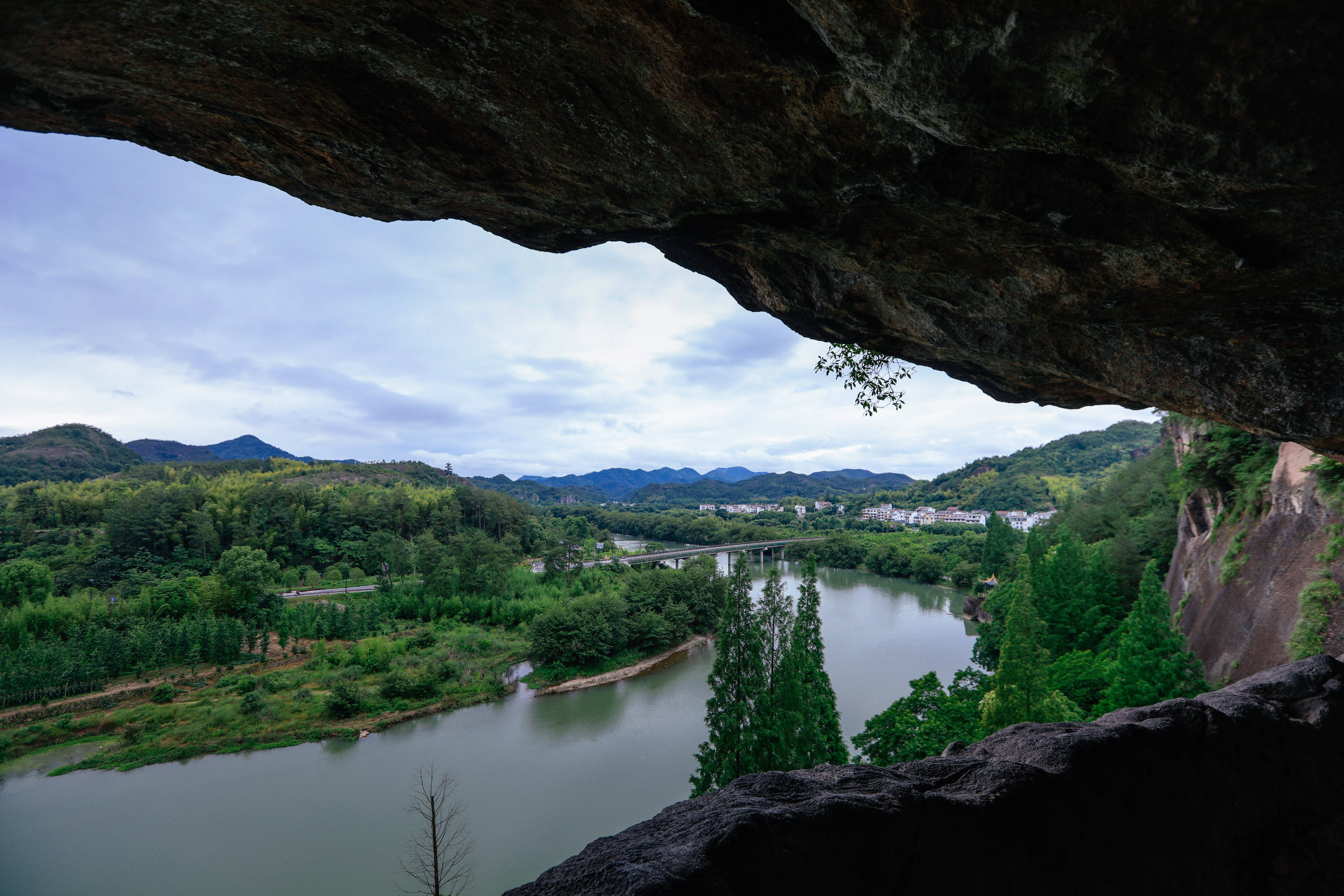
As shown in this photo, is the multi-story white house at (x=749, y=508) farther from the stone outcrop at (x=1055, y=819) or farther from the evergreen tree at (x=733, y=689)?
the stone outcrop at (x=1055, y=819)

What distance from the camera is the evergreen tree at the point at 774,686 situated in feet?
33.2

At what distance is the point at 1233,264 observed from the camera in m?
2.99

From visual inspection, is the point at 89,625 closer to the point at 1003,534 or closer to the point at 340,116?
the point at 340,116

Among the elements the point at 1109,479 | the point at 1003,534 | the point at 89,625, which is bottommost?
the point at 89,625

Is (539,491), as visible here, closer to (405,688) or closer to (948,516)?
(948,516)

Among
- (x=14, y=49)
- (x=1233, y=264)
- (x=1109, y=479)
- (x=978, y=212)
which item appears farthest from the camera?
(x=1109, y=479)

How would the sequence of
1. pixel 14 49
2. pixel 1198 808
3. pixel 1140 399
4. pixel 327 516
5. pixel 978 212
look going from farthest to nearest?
pixel 327 516 → pixel 1140 399 → pixel 1198 808 → pixel 978 212 → pixel 14 49

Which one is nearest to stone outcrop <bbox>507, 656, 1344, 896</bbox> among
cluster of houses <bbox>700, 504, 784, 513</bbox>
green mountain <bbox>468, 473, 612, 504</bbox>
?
cluster of houses <bbox>700, 504, 784, 513</bbox>

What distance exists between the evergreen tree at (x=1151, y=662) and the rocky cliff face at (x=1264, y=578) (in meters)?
0.55

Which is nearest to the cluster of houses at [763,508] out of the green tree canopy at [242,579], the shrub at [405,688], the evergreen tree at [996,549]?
the evergreen tree at [996,549]

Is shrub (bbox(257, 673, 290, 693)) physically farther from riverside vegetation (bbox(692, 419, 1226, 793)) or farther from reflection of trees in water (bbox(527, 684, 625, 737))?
riverside vegetation (bbox(692, 419, 1226, 793))

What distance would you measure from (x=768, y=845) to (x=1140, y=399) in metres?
4.76

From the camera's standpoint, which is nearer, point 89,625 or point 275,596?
point 89,625

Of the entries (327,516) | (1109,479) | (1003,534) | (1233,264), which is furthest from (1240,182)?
(327,516)
